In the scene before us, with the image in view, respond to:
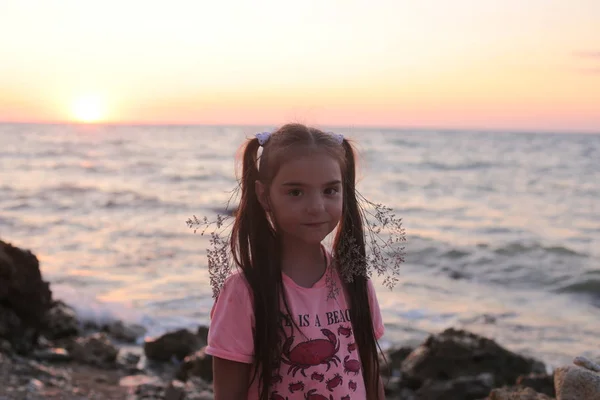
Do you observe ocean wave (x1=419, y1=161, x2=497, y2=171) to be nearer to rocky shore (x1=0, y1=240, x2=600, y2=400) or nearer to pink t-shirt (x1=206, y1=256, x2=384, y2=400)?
rocky shore (x1=0, y1=240, x2=600, y2=400)

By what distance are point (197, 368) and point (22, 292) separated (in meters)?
1.96

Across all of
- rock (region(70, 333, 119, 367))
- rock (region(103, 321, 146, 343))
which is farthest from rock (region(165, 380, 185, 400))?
rock (region(103, 321, 146, 343))

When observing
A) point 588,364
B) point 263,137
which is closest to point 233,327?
point 263,137

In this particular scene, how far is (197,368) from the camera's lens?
287 inches

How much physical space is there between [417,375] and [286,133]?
5345 millimetres

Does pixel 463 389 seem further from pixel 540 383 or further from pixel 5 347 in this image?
pixel 5 347

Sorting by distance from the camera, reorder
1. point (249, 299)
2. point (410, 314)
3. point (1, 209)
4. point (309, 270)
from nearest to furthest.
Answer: point (249, 299)
point (309, 270)
point (410, 314)
point (1, 209)

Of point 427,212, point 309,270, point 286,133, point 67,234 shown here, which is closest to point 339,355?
point 309,270

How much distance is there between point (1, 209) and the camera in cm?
2058

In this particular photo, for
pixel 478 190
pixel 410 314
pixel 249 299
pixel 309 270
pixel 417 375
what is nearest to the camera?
pixel 249 299

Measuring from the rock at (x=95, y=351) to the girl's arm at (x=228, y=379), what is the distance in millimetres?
5348

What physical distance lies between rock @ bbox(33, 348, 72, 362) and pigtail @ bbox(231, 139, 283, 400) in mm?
5207

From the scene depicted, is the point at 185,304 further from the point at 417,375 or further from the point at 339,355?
the point at 339,355

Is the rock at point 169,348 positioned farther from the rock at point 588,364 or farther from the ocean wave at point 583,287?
the ocean wave at point 583,287
